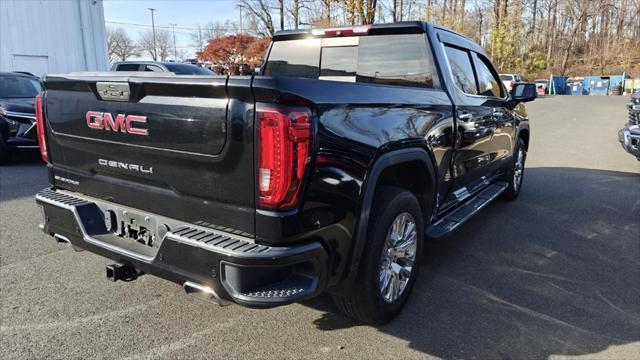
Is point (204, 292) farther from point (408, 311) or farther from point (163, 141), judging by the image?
point (408, 311)

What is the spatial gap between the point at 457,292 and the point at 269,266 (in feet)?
6.44

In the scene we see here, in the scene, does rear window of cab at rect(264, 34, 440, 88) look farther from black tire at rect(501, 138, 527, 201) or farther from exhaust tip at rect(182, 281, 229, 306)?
black tire at rect(501, 138, 527, 201)

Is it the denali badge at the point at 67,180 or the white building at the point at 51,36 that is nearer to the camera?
the denali badge at the point at 67,180

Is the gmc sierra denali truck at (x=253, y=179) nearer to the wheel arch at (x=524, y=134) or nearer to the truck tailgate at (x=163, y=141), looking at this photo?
the truck tailgate at (x=163, y=141)

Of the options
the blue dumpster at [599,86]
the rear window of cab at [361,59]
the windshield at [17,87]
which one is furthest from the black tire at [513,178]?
the blue dumpster at [599,86]

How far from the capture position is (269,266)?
7.10 ft

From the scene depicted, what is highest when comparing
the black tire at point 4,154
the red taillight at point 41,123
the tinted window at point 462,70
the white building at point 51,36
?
the white building at point 51,36

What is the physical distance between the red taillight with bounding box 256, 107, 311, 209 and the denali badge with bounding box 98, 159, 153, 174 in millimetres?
785

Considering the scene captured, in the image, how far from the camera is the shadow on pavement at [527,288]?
2943 millimetres

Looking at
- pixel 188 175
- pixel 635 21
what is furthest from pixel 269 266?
pixel 635 21

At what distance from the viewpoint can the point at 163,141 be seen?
97.5 inches

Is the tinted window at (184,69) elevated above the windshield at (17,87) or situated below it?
above

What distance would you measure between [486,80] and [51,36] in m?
19.8

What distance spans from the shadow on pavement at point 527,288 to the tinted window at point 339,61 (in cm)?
186
